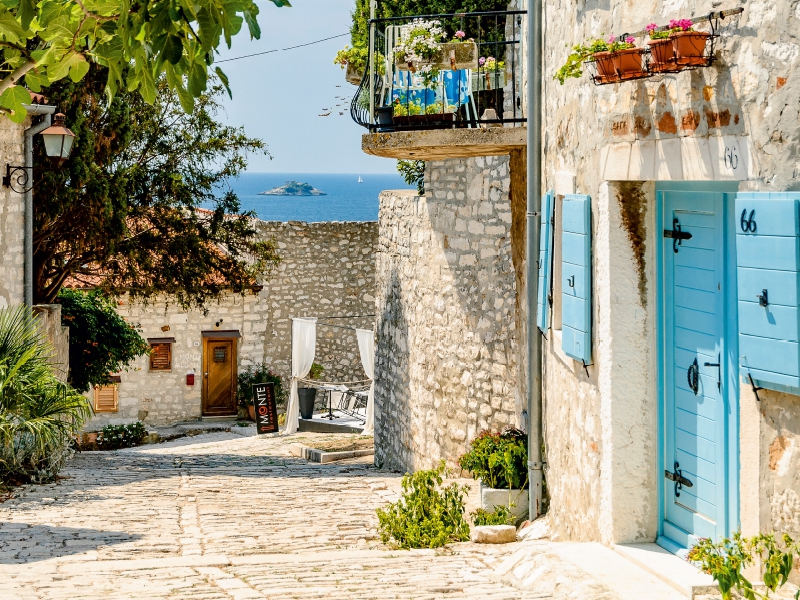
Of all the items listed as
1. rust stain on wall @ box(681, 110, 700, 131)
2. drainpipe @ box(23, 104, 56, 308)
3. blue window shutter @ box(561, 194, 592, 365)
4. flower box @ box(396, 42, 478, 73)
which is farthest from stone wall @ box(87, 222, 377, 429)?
rust stain on wall @ box(681, 110, 700, 131)

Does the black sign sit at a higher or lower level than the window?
lower

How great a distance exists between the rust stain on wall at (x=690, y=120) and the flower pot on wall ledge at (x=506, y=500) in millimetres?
3782

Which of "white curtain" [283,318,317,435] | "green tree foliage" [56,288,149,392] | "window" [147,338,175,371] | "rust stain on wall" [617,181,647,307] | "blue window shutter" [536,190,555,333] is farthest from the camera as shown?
"window" [147,338,175,371]

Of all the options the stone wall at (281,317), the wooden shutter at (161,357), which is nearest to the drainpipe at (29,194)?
the stone wall at (281,317)

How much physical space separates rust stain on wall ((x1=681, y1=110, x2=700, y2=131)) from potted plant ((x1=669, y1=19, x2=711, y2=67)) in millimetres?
251

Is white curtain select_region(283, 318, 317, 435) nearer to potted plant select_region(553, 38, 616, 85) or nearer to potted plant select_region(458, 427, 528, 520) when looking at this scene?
potted plant select_region(458, 427, 528, 520)

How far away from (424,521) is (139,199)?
9.92m

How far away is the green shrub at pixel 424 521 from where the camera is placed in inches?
267

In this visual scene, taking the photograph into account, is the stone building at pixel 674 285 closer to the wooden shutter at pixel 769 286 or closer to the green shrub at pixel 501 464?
the wooden shutter at pixel 769 286

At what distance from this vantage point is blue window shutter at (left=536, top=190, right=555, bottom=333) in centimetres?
645

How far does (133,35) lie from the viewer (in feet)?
11.6

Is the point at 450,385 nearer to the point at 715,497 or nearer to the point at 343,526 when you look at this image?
the point at 343,526

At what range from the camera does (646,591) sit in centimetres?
459

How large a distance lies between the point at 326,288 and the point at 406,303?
1166 cm
